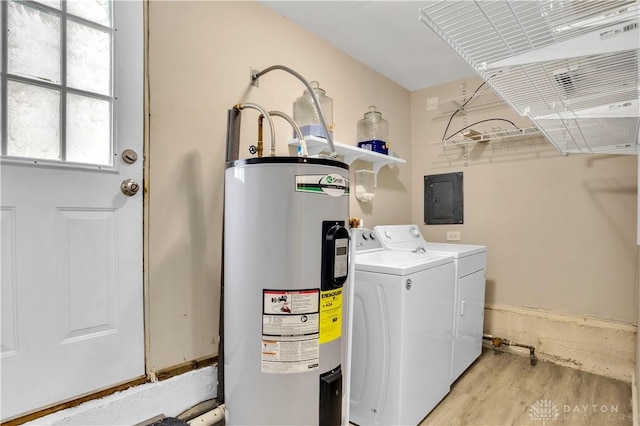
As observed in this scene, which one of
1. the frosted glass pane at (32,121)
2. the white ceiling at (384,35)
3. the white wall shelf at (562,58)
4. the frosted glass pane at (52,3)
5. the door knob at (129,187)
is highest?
the white ceiling at (384,35)

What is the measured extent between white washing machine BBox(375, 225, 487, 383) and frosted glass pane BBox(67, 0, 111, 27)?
6.20ft

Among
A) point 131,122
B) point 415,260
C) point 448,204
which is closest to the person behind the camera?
point 131,122

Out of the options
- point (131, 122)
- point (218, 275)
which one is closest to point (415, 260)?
point (218, 275)

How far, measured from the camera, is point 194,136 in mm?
1645

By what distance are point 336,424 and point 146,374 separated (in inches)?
32.3

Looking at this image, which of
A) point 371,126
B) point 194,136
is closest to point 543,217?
point 371,126

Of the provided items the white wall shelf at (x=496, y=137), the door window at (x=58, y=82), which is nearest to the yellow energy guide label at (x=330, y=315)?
the door window at (x=58, y=82)

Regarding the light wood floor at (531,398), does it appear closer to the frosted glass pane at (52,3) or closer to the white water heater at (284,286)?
the white water heater at (284,286)

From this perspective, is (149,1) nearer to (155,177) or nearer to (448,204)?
(155,177)

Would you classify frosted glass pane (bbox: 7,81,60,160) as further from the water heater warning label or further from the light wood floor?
the light wood floor

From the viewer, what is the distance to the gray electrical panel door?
9.78 ft

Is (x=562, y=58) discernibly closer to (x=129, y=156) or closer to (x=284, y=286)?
(x=284, y=286)

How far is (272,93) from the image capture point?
2.01 metres

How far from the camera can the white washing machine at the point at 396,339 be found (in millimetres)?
1615
